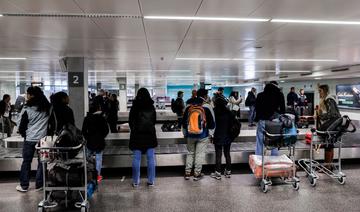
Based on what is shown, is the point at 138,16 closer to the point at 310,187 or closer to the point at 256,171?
the point at 256,171

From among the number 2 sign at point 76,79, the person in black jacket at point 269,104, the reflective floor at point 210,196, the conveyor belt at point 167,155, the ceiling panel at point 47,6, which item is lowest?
the reflective floor at point 210,196

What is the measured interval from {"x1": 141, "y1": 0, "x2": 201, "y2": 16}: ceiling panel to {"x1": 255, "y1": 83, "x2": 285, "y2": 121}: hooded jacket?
220 cm

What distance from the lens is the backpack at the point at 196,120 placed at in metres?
5.03

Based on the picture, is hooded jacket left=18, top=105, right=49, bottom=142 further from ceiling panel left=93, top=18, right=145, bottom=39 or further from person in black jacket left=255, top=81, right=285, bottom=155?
person in black jacket left=255, top=81, right=285, bottom=155

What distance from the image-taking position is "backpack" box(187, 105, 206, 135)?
5027mm

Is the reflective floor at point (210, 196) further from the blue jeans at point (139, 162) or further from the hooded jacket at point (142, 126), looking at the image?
the hooded jacket at point (142, 126)

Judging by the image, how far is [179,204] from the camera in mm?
4121

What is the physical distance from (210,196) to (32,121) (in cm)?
320

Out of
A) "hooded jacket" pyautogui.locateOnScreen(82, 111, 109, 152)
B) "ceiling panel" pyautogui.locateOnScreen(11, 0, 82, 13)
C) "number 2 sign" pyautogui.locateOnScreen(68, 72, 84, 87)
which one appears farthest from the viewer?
"number 2 sign" pyautogui.locateOnScreen(68, 72, 84, 87)

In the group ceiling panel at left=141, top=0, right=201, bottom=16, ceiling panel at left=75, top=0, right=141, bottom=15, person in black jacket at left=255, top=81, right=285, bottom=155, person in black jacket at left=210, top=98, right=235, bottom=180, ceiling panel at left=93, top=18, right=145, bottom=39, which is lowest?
person in black jacket at left=210, top=98, right=235, bottom=180

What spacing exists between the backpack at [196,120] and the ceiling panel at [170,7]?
6.24 feet

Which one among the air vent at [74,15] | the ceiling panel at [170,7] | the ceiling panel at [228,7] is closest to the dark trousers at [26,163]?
the air vent at [74,15]

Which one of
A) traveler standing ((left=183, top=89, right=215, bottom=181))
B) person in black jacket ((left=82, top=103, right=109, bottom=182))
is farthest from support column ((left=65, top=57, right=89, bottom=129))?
traveler standing ((left=183, top=89, right=215, bottom=181))

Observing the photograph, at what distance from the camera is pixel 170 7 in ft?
11.6
